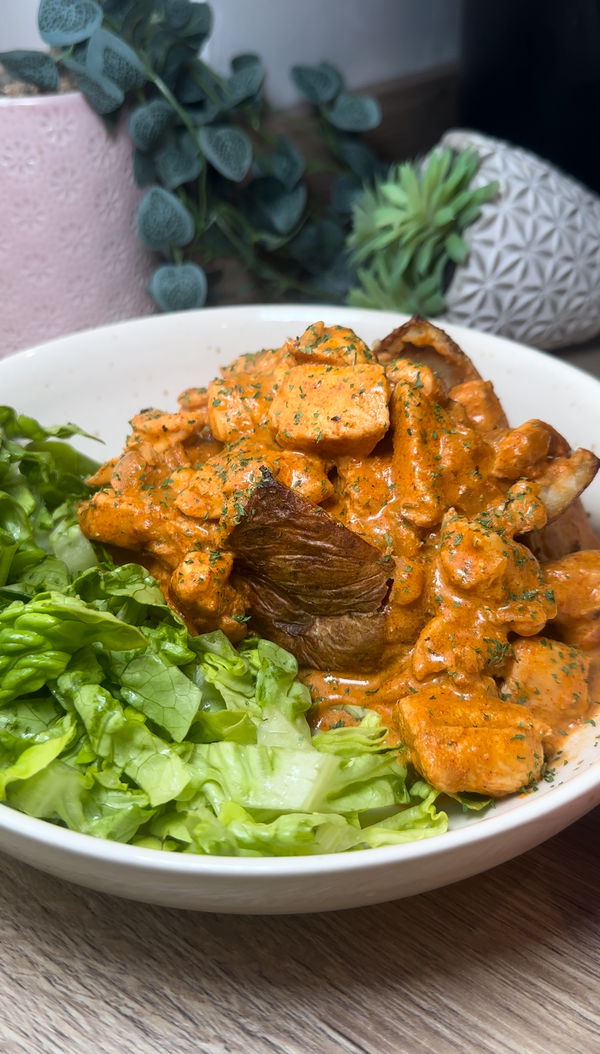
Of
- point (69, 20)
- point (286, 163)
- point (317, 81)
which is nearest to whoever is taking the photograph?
point (69, 20)

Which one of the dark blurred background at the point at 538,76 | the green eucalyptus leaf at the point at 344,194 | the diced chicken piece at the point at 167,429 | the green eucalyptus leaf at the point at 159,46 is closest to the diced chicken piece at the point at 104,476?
the diced chicken piece at the point at 167,429

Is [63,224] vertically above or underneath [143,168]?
underneath

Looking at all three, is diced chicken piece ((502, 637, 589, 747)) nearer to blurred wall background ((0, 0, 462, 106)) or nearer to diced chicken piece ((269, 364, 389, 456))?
diced chicken piece ((269, 364, 389, 456))

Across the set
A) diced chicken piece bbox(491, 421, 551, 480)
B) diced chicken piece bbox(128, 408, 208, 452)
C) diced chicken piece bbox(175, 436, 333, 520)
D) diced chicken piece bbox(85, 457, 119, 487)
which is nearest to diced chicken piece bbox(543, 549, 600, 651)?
diced chicken piece bbox(491, 421, 551, 480)

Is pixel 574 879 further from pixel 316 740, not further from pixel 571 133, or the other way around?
pixel 571 133

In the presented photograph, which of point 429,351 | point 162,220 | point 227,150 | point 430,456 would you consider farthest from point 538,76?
point 430,456

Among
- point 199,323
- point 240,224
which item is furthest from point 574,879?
point 240,224

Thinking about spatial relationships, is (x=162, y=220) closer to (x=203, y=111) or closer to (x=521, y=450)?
(x=203, y=111)
